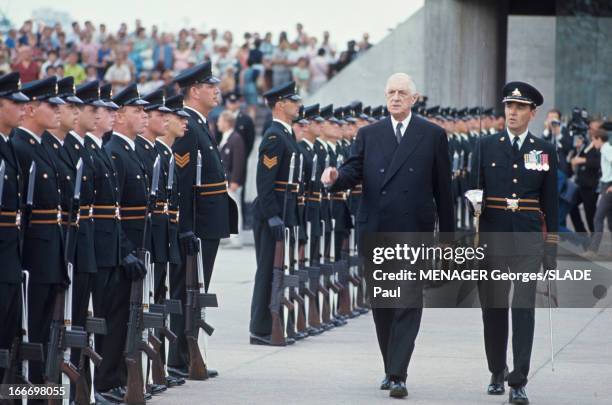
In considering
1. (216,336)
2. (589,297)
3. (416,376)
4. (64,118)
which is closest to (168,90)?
(589,297)

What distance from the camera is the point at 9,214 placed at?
734 centimetres

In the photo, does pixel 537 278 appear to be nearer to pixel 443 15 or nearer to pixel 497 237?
pixel 497 237

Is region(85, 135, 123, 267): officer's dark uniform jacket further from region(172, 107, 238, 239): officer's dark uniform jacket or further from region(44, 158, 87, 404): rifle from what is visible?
region(172, 107, 238, 239): officer's dark uniform jacket

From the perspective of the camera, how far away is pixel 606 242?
19406 mm

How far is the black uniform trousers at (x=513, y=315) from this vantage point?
8.95 m

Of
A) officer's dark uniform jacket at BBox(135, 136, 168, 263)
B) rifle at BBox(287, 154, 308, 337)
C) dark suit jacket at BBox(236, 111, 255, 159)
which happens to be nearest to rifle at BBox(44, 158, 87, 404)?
officer's dark uniform jacket at BBox(135, 136, 168, 263)

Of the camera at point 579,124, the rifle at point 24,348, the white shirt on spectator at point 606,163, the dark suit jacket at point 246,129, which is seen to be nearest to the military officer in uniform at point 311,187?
the rifle at point 24,348

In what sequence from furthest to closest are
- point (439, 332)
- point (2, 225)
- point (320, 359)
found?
point (439, 332) → point (320, 359) → point (2, 225)

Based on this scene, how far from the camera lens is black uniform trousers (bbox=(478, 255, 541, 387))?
8945mm

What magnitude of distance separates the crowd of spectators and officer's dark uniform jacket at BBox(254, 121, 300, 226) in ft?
49.2

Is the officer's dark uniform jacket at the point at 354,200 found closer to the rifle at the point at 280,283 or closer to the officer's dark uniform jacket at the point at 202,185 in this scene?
the rifle at the point at 280,283

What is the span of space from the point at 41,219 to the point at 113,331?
4.24ft

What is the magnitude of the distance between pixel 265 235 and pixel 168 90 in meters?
14.7

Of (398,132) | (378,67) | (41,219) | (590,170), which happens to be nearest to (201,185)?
(398,132)
